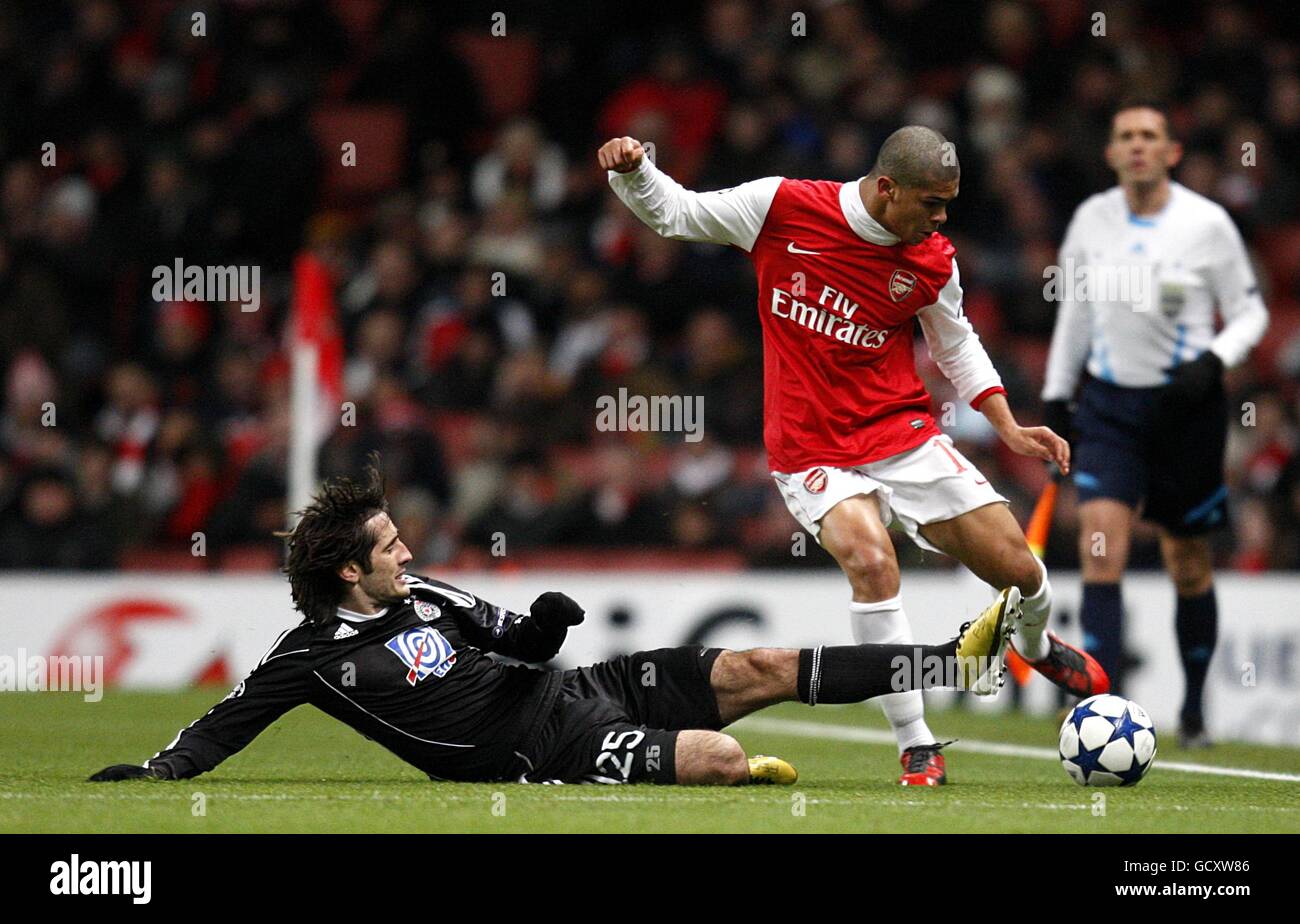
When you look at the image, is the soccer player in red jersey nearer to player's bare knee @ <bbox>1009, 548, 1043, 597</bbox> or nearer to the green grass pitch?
player's bare knee @ <bbox>1009, 548, 1043, 597</bbox>

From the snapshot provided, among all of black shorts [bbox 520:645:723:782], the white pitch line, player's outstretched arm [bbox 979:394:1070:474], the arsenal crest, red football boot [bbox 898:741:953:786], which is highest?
the arsenal crest

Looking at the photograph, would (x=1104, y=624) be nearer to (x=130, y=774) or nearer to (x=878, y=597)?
(x=878, y=597)

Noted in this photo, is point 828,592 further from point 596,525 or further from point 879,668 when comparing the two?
point 879,668

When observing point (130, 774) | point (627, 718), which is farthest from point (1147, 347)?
point (130, 774)

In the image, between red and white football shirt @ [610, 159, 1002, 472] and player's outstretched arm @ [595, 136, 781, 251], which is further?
red and white football shirt @ [610, 159, 1002, 472]

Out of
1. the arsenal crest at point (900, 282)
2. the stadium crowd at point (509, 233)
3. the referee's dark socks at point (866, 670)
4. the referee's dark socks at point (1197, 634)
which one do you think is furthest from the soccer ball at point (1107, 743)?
the stadium crowd at point (509, 233)

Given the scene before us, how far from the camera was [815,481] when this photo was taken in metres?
6.35

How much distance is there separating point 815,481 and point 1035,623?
89 centimetres

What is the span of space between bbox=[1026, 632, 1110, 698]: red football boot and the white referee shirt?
1.87 m

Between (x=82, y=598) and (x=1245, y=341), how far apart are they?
7280mm

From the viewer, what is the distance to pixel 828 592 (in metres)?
11.8

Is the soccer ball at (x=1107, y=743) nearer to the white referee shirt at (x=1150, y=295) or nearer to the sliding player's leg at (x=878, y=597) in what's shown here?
the sliding player's leg at (x=878, y=597)

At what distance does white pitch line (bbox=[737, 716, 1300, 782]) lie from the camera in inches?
277

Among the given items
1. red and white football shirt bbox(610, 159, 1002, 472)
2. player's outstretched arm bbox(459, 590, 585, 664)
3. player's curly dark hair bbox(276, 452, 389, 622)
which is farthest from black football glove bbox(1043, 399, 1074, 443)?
player's curly dark hair bbox(276, 452, 389, 622)
